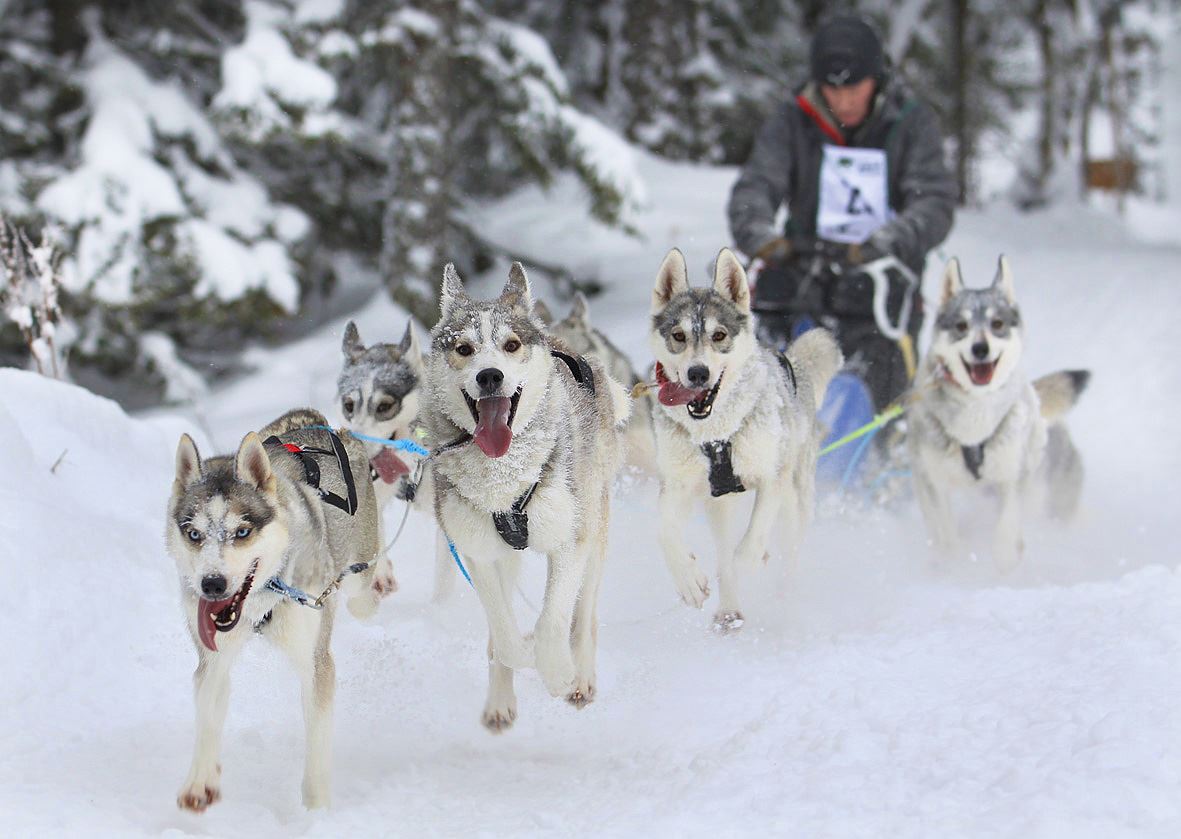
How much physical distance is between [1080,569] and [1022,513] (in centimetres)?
51

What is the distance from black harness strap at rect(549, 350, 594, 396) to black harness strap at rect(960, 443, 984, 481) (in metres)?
2.44

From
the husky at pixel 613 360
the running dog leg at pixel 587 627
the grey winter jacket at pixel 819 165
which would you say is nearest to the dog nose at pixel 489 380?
the running dog leg at pixel 587 627

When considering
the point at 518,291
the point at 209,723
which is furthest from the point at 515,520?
the point at 209,723

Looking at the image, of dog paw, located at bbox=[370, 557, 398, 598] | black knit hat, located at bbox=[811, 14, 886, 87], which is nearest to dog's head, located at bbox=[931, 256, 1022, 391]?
black knit hat, located at bbox=[811, 14, 886, 87]

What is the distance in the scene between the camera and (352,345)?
205 inches

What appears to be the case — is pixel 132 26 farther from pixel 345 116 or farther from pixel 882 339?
pixel 882 339

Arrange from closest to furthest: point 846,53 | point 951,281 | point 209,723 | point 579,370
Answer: point 209,723, point 579,370, point 951,281, point 846,53

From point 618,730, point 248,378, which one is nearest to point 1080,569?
point 618,730

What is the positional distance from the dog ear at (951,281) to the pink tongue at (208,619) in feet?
13.4

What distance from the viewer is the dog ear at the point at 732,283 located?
4.61 metres

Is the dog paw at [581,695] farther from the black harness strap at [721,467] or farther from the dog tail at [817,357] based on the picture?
the dog tail at [817,357]

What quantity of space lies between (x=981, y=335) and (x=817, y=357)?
80cm

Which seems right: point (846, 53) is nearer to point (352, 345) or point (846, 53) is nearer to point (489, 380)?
point (352, 345)

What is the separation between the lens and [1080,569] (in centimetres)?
614
